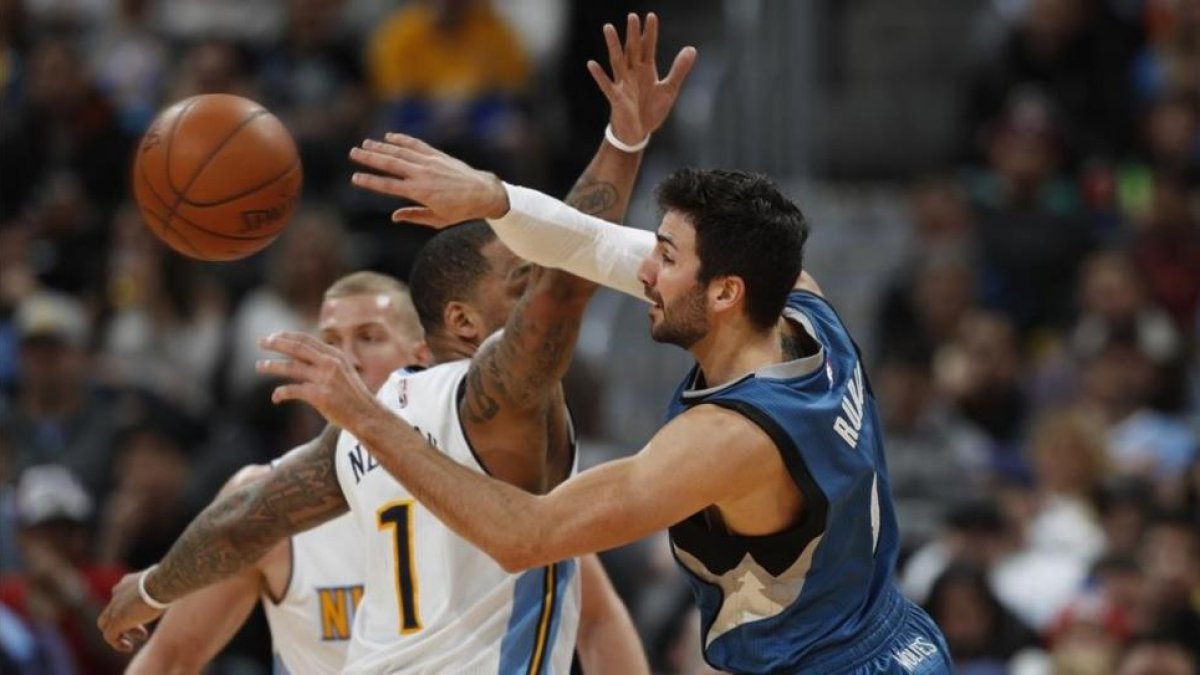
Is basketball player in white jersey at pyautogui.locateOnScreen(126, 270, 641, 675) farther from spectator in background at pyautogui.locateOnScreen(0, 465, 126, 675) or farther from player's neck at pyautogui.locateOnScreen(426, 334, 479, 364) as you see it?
spectator in background at pyautogui.locateOnScreen(0, 465, 126, 675)

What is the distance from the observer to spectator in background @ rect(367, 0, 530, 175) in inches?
542

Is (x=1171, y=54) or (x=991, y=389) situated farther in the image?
(x=1171, y=54)

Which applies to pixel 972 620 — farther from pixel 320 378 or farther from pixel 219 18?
pixel 219 18

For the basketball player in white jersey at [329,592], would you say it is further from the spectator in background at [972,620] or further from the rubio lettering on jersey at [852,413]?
the spectator in background at [972,620]

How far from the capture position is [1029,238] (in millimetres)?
13180

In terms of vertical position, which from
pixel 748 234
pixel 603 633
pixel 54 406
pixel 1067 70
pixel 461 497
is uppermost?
pixel 748 234

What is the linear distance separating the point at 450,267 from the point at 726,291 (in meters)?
0.98

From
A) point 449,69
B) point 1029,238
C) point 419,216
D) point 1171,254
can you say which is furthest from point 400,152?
point 449,69

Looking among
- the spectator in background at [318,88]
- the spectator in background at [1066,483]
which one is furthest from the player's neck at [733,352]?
the spectator in background at [318,88]

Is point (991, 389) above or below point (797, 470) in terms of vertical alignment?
below

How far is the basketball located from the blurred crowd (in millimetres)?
4229

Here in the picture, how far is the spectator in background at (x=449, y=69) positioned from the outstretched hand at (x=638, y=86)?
302 inches

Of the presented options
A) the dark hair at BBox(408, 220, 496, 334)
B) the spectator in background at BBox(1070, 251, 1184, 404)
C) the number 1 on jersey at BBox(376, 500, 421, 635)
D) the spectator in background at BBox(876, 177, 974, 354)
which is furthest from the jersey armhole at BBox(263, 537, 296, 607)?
the spectator in background at BBox(1070, 251, 1184, 404)

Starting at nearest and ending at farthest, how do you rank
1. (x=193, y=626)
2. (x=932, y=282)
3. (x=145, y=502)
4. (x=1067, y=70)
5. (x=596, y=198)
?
(x=596, y=198) < (x=193, y=626) < (x=145, y=502) < (x=932, y=282) < (x=1067, y=70)
